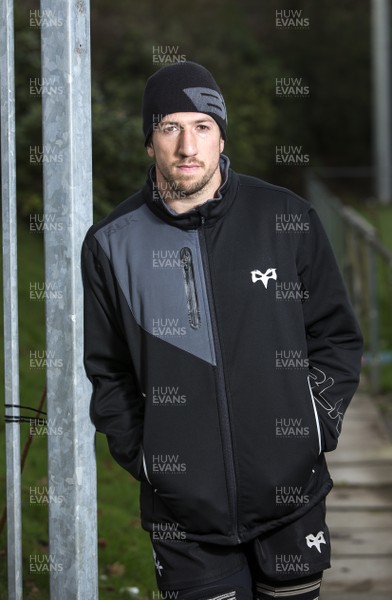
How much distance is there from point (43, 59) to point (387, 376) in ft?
26.9

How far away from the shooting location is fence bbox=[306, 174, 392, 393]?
10.2 m

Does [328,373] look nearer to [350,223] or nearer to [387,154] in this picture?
[350,223]

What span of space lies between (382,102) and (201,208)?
28.8 metres

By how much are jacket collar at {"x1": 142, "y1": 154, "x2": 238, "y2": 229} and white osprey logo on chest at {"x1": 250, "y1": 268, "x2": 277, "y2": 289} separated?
0.18 meters

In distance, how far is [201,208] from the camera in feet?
10.8

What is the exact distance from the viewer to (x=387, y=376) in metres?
11.3

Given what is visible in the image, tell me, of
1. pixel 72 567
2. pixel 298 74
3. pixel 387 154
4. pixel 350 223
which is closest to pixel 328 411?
pixel 72 567

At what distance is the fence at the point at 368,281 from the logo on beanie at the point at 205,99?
20.2ft

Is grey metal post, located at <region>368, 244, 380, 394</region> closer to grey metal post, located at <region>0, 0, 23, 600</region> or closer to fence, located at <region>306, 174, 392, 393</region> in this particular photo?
fence, located at <region>306, 174, 392, 393</region>

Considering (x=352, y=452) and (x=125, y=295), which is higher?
(x=125, y=295)

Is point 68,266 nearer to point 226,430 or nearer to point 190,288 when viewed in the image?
point 190,288

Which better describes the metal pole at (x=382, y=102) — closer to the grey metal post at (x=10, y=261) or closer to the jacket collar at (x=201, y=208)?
the grey metal post at (x=10, y=261)

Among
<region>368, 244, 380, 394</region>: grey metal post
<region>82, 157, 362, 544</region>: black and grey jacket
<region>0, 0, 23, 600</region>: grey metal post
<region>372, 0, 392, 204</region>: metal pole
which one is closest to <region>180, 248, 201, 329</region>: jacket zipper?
<region>82, 157, 362, 544</region>: black and grey jacket

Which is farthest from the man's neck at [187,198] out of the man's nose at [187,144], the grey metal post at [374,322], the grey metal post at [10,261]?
the grey metal post at [374,322]
